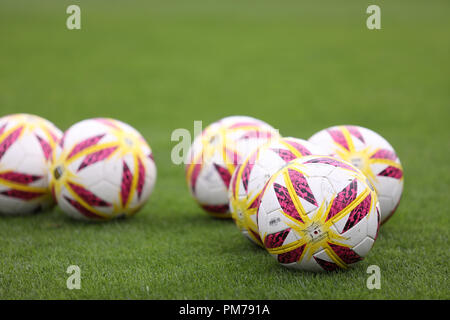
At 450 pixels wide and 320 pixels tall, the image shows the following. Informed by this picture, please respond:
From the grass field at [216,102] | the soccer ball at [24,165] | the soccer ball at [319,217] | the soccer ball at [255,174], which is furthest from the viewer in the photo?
the soccer ball at [24,165]

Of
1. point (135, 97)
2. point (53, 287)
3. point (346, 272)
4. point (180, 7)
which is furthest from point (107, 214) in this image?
point (180, 7)

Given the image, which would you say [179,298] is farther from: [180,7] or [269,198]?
[180,7]

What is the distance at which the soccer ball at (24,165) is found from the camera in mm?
6977

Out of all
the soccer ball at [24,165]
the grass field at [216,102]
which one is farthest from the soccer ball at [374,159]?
the soccer ball at [24,165]

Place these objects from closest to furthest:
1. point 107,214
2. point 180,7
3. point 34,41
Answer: point 107,214 < point 34,41 < point 180,7

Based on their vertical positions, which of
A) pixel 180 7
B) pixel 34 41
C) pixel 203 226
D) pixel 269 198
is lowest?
pixel 203 226

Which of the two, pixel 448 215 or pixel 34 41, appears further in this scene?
pixel 34 41

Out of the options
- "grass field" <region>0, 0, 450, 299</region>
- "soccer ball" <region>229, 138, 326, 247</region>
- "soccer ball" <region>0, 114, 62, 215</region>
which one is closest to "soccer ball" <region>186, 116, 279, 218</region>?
"grass field" <region>0, 0, 450, 299</region>

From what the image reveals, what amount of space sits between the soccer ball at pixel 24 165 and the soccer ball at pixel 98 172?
1.55 feet

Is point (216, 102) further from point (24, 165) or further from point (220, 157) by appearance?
point (24, 165)

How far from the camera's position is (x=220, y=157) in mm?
7047

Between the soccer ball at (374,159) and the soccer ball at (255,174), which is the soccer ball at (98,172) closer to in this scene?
the soccer ball at (255,174)

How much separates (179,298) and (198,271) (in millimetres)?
693

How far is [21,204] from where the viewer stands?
7133 millimetres
